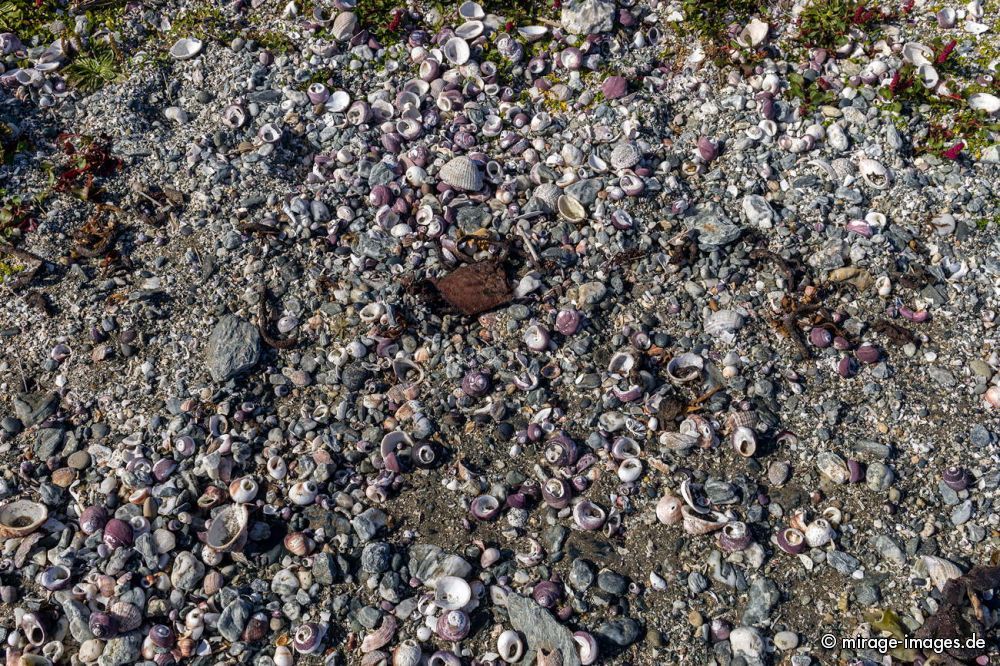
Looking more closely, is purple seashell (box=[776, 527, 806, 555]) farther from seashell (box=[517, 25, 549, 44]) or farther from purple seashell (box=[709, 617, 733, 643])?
seashell (box=[517, 25, 549, 44])

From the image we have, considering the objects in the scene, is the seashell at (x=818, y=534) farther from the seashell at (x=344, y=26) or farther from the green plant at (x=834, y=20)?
the seashell at (x=344, y=26)

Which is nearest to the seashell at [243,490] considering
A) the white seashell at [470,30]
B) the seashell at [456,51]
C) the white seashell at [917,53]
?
the seashell at [456,51]

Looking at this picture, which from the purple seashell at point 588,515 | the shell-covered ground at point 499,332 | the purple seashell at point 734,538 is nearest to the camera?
the shell-covered ground at point 499,332

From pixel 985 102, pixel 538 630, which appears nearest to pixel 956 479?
pixel 538 630

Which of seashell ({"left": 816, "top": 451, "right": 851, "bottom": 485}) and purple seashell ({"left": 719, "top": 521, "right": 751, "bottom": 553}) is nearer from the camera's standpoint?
purple seashell ({"left": 719, "top": 521, "right": 751, "bottom": 553})

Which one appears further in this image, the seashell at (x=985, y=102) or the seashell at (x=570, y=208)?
the seashell at (x=985, y=102)

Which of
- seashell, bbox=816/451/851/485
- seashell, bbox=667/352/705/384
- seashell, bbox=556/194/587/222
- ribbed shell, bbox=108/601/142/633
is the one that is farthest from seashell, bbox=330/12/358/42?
seashell, bbox=816/451/851/485

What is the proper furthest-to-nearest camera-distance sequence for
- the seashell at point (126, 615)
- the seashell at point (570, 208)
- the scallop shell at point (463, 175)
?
the scallop shell at point (463, 175) → the seashell at point (570, 208) → the seashell at point (126, 615)
